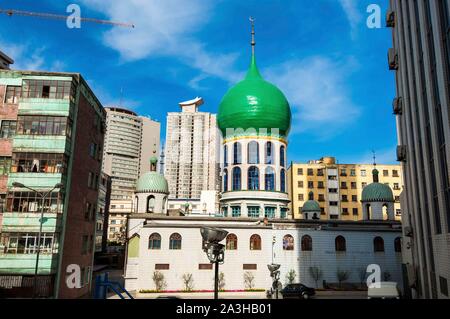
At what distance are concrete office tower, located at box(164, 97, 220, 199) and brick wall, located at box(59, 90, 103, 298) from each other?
320 feet

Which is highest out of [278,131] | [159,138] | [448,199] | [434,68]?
[159,138]

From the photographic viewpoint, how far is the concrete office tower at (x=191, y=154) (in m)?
131

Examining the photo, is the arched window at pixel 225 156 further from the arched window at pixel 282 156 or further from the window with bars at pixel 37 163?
the window with bars at pixel 37 163

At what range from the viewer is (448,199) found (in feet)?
53.4

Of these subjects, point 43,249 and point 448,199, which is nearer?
point 448,199

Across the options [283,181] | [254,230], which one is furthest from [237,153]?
[254,230]

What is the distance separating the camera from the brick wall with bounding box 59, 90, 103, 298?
2694 centimetres

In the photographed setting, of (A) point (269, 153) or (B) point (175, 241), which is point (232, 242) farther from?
(A) point (269, 153)

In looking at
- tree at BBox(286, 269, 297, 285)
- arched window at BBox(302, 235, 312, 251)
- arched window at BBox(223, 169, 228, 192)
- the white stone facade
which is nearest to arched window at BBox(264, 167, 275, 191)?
arched window at BBox(223, 169, 228, 192)

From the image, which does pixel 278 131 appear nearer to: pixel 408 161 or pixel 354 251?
pixel 354 251

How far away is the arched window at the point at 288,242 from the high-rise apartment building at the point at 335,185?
3801 cm

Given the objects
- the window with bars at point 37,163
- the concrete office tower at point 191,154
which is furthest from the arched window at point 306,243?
the concrete office tower at point 191,154
